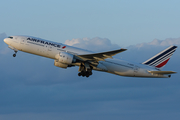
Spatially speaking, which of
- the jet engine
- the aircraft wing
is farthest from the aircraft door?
the aircraft wing

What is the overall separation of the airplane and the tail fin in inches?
22.8

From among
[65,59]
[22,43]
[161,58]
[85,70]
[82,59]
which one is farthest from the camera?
[161,58]

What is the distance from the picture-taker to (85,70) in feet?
173

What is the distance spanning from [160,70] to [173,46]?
19.1ft

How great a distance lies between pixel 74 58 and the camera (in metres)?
50.7

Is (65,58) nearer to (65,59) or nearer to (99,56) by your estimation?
(65,59)

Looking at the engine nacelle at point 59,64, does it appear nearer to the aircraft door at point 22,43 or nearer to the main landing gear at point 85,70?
the main landing gear at point 85,70

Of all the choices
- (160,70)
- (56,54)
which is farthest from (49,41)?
(160,70)

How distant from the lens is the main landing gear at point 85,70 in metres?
52.1

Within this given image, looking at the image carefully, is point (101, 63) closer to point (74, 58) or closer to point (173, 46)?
point (74, 58)

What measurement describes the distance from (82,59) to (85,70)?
2364 mm

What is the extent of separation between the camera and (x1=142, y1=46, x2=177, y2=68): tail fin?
57.0 meters

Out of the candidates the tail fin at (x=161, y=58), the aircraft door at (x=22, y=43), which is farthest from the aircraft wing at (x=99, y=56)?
the tail fin at (x=161, y=58)

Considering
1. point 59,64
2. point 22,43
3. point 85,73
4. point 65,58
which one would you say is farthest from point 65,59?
point 22,43
